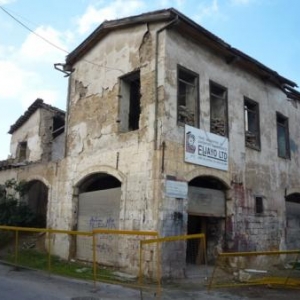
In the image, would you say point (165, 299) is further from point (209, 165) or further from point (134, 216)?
point (209, 165)

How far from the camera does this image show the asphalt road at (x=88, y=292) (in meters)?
7.52

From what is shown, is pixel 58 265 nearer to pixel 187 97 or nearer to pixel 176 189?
pixel 176 189

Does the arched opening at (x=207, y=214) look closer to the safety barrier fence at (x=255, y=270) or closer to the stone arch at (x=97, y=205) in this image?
the safety barrier fence at (x=255, y=270)

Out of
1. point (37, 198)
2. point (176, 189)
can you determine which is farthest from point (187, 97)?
point (37, 198)

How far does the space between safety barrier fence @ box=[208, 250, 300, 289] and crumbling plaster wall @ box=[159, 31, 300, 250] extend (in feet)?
1.65

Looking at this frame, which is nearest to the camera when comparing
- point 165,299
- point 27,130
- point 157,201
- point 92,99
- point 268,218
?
point 165,299

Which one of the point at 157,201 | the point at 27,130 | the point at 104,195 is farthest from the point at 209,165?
the point at 27,130

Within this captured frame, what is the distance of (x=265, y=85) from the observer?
1577 centimetres

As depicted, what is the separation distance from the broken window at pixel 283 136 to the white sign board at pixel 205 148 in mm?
4381

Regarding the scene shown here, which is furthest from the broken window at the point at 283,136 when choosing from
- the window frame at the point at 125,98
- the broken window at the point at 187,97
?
the window frame at the point at 125,98

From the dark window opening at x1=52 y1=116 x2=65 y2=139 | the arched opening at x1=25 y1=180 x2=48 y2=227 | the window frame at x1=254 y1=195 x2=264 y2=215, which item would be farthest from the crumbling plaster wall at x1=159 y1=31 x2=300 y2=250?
the dark window opening at x1=52 y1=116 x2=65 y2=139

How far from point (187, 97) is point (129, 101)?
1937mm

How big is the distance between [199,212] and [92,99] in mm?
5417

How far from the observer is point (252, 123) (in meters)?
15.1
